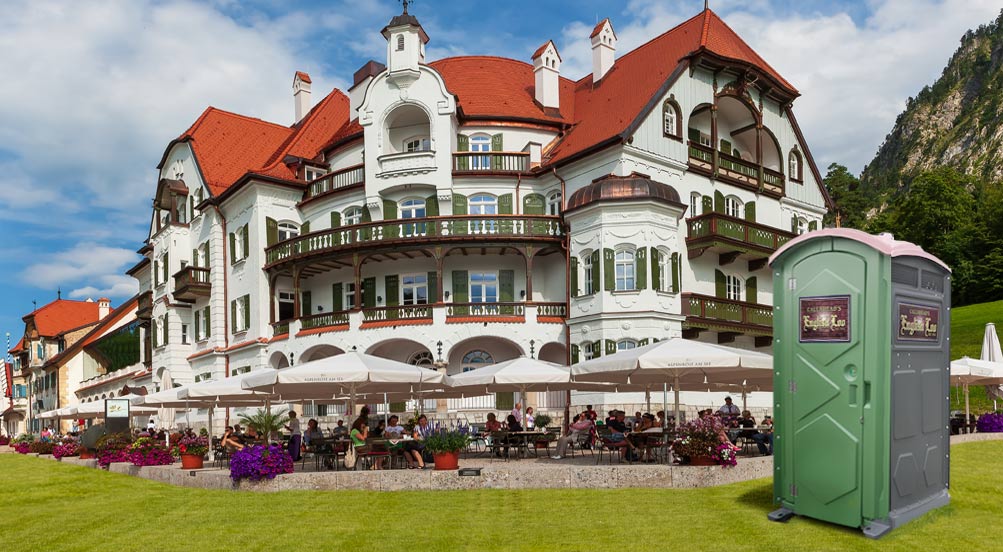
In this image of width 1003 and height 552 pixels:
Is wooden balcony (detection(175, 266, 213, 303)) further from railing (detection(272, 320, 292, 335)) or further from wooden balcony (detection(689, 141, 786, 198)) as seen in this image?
wooden balcony (detection(689, 141, 786, 198))

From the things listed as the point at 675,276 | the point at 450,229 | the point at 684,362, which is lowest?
the point at 684,362

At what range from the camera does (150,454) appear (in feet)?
76.4

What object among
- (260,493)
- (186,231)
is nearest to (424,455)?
(260,493)

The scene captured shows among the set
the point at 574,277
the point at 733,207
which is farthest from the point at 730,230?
the point at 574,277

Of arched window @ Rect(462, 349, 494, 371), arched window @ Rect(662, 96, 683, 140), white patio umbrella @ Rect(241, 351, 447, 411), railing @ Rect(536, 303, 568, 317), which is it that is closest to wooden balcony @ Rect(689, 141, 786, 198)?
arched window @ Rect(662, 96, 683, 140)

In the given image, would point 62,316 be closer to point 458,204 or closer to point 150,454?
point 458,204

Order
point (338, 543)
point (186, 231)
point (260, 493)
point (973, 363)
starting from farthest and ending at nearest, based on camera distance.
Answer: point (186, 231) → point (973, 363) → point (260, 493) → point (338, 543)

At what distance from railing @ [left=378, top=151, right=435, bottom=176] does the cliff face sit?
11195 centimetres

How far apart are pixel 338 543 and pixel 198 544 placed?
196 centimetres

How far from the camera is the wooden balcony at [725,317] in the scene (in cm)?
3259

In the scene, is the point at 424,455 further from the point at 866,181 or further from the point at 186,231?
the point at 866,181

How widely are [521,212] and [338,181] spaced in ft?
26.6

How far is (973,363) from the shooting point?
26.3 meters

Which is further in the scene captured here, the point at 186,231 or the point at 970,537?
the point at 186,231
